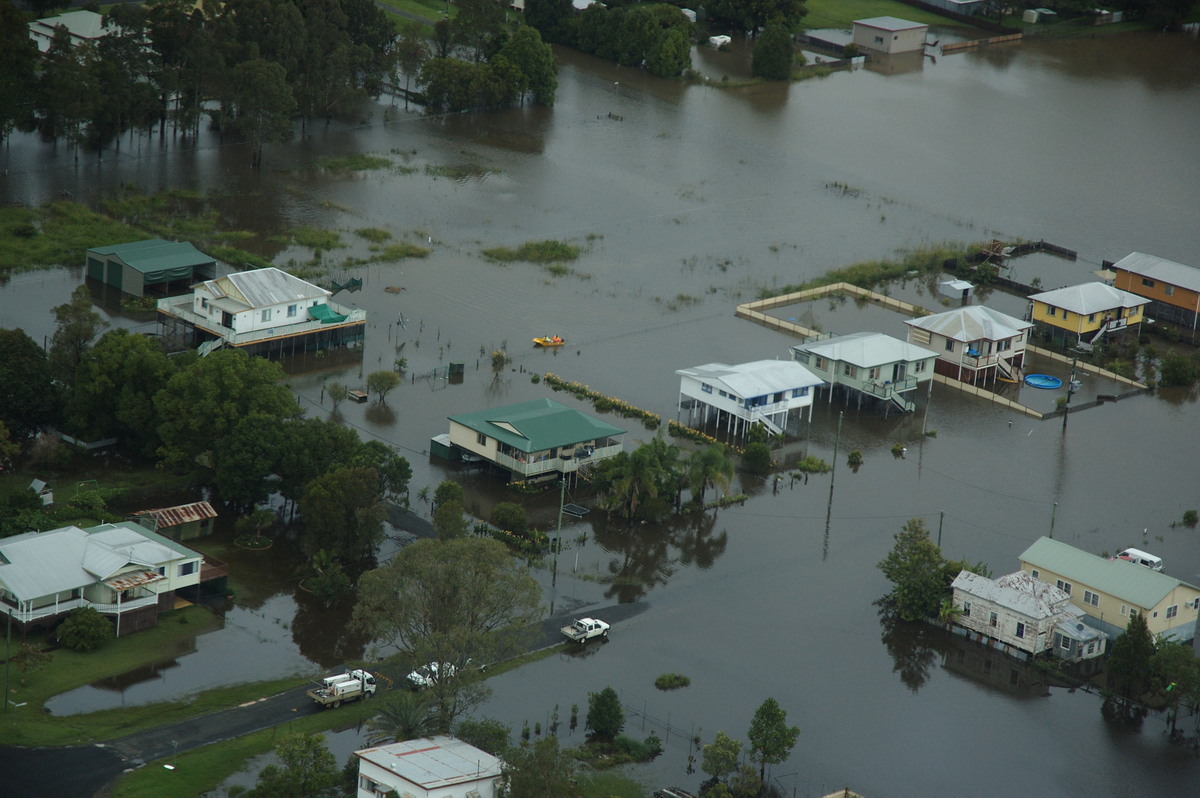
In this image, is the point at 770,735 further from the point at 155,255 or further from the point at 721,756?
the point at 155,255

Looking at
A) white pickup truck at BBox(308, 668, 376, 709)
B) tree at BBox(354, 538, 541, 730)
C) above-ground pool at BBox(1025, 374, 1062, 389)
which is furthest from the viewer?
above-ground pool at BBox(1025, 374, 1062, 389)

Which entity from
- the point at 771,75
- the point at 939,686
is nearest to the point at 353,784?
the point at 939,686

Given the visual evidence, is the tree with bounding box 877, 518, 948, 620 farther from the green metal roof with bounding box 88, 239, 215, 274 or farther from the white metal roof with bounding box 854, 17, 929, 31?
the white metal roof with bounding box 854, 17, 929, 31

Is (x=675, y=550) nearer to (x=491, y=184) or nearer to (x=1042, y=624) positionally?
(x=1042, y=624)

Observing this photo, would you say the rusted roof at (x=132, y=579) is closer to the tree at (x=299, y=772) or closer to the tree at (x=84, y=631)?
the tree at (x=84, y=631)

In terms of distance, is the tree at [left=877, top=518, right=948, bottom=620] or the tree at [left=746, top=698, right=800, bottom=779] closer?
the tree at [left=746, top=698, right=800, bottom=779]

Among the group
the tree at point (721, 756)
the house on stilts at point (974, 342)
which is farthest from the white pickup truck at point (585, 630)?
the house on stilts at point (974, 342)

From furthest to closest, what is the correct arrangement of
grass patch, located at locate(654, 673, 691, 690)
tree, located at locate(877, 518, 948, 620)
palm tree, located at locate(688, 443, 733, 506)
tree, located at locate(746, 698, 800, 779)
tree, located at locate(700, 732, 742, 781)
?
1. palm tree, located at locate(688, 443, 733, 506)
2. tree, located at locate(877, 518, 948, 620)
3. grass patch, located at locate(654, 673, 691, 690)
4. tree, located at locate(746, 698, 800, 779)
5. tree, located at locate(700, 732, 742, 781)

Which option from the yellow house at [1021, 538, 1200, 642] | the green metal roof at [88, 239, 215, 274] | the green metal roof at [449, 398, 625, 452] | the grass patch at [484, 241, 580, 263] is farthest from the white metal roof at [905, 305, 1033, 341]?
the green metal roof at [88, 239, 215, 274]

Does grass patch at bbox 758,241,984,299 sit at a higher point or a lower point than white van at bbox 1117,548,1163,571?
higher
